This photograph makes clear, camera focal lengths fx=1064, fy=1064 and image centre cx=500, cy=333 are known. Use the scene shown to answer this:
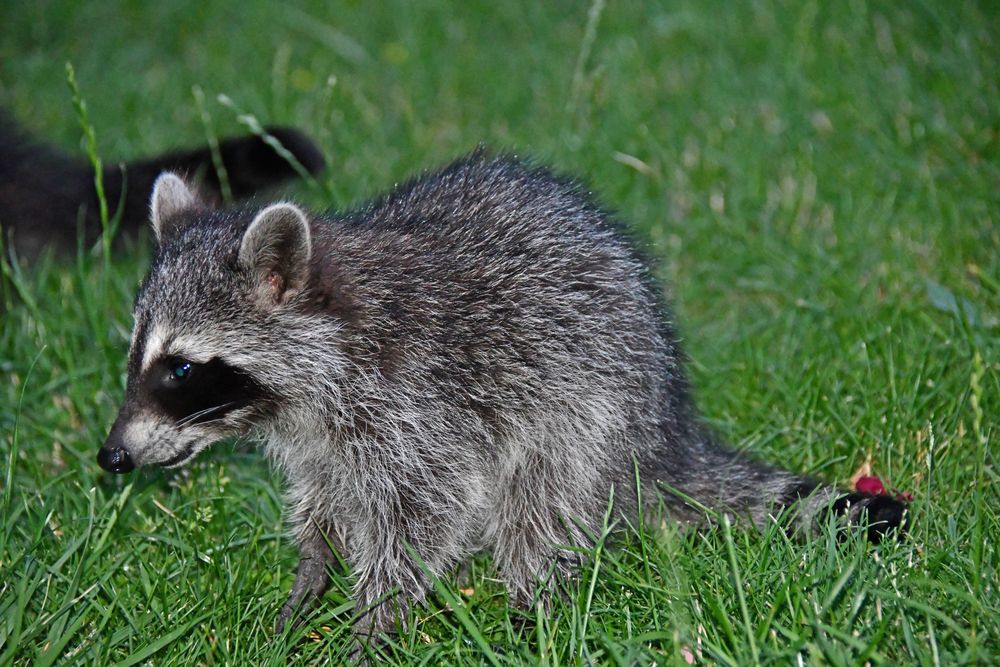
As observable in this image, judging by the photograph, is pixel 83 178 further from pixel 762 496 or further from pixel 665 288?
pixel 762 496

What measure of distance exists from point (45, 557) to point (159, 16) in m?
5.68

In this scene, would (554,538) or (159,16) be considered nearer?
(554,538)

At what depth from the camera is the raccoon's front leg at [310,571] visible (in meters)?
3.58

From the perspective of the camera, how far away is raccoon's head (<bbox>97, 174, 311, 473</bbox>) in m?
3.41

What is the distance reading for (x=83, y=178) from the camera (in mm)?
5117

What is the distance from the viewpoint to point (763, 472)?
3.88 metres

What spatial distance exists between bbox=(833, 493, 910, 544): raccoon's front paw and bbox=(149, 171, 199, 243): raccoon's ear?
2544mm

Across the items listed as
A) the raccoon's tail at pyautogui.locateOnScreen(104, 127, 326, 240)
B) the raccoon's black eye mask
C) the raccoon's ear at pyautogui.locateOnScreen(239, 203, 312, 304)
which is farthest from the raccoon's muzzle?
the raccoon's tail at pyautogui.locateOnScreen(104, 127, 326, 240)

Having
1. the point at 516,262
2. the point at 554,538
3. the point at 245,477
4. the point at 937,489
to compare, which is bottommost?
the point at 245,477

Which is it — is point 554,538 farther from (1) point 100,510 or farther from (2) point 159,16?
(2) point 159,16

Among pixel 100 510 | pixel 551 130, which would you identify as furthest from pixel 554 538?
pixel 551 130

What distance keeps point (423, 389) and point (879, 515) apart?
154cm

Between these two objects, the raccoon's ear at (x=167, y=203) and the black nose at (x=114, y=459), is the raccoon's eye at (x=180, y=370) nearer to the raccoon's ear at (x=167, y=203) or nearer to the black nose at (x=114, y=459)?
the black nose at (x=114, y=459)

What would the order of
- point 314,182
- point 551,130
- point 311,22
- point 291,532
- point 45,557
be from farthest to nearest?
point 311,22 → point 551,130 → point 314,182 → point 291,532 → point 45,557
